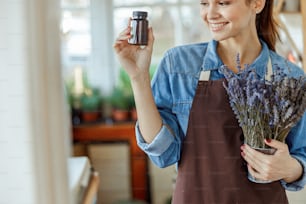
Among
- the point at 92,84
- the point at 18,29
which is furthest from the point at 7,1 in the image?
the point at 92,84

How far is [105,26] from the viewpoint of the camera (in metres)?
0.55

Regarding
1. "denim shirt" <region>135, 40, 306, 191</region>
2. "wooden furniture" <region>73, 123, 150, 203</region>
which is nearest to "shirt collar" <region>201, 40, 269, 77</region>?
"denim shirt" <region>135, 40, 306, 191</region>

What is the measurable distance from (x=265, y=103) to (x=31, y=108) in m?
0.26

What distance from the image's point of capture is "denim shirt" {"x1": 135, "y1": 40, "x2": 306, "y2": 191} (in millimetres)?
523

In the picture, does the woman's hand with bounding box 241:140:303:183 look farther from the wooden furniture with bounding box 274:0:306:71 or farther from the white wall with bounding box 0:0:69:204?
the white wall with bounding box 0:0:69:204

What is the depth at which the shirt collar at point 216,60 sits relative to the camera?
20.7 inches

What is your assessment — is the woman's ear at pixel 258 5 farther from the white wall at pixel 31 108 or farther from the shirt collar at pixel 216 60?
the white wall at pixel 31 108

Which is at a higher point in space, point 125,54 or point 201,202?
point 125,54

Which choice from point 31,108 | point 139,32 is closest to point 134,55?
point 139,32

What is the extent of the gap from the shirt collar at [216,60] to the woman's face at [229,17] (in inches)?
0.5

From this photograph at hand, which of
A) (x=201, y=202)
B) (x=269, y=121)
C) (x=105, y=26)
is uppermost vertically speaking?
(x=105, y=26)

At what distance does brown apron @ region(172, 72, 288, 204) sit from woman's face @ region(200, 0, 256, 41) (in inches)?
2.3

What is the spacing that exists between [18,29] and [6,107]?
9 centimetres

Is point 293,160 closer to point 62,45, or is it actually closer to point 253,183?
point 253,183
